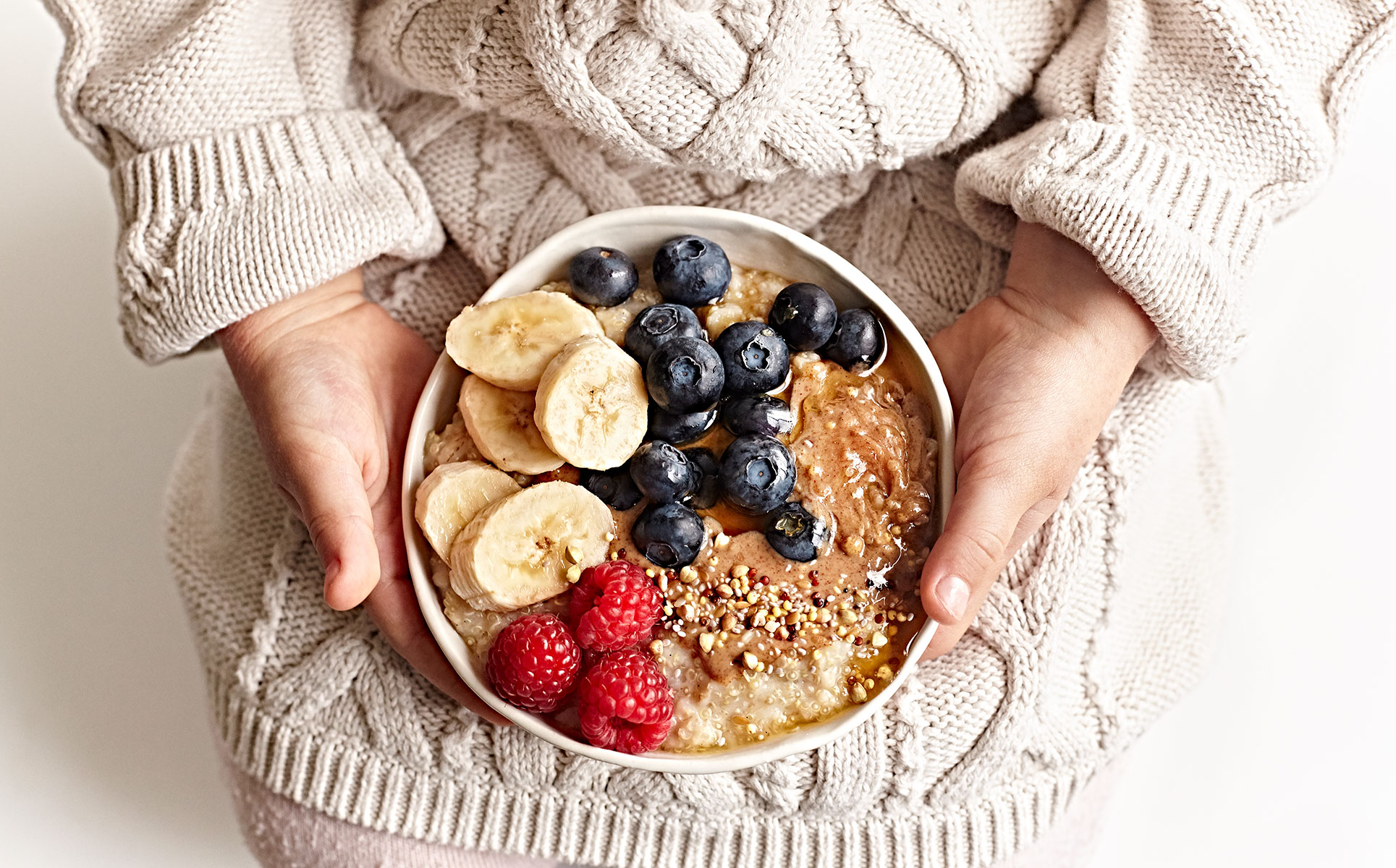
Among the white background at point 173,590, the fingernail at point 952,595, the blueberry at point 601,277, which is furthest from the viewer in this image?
the white background at point 173,590

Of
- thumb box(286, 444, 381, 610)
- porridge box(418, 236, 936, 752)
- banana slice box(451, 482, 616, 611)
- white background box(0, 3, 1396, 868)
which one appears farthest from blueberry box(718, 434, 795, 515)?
white background box(0, 3, 1396, 868)

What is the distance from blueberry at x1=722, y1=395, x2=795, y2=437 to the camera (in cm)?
84

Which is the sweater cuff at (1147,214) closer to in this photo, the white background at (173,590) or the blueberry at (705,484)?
the blueberry at (705,484)

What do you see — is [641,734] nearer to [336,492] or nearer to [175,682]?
[336,492]

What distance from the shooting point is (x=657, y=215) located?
0.90 meters

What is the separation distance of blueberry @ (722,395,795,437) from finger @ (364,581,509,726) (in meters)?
0.33

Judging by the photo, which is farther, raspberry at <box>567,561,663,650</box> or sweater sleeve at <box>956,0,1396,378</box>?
sweater sleeve at <box>956,0,1396,378</box>

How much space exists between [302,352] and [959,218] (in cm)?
64

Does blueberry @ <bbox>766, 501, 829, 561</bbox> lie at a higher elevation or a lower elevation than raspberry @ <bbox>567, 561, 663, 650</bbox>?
higher

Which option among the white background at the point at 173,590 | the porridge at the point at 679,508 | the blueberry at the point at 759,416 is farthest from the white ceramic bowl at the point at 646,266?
the white background at the point at 173,590

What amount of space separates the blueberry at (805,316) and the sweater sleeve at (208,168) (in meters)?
0.37

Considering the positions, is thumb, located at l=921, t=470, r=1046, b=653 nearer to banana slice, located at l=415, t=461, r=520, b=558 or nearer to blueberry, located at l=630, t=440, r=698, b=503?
blueberry, located at l=630, t=440, r=698, b=503

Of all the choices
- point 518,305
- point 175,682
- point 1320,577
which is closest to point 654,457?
point 518,305

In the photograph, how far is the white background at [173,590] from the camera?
54.8 inches
